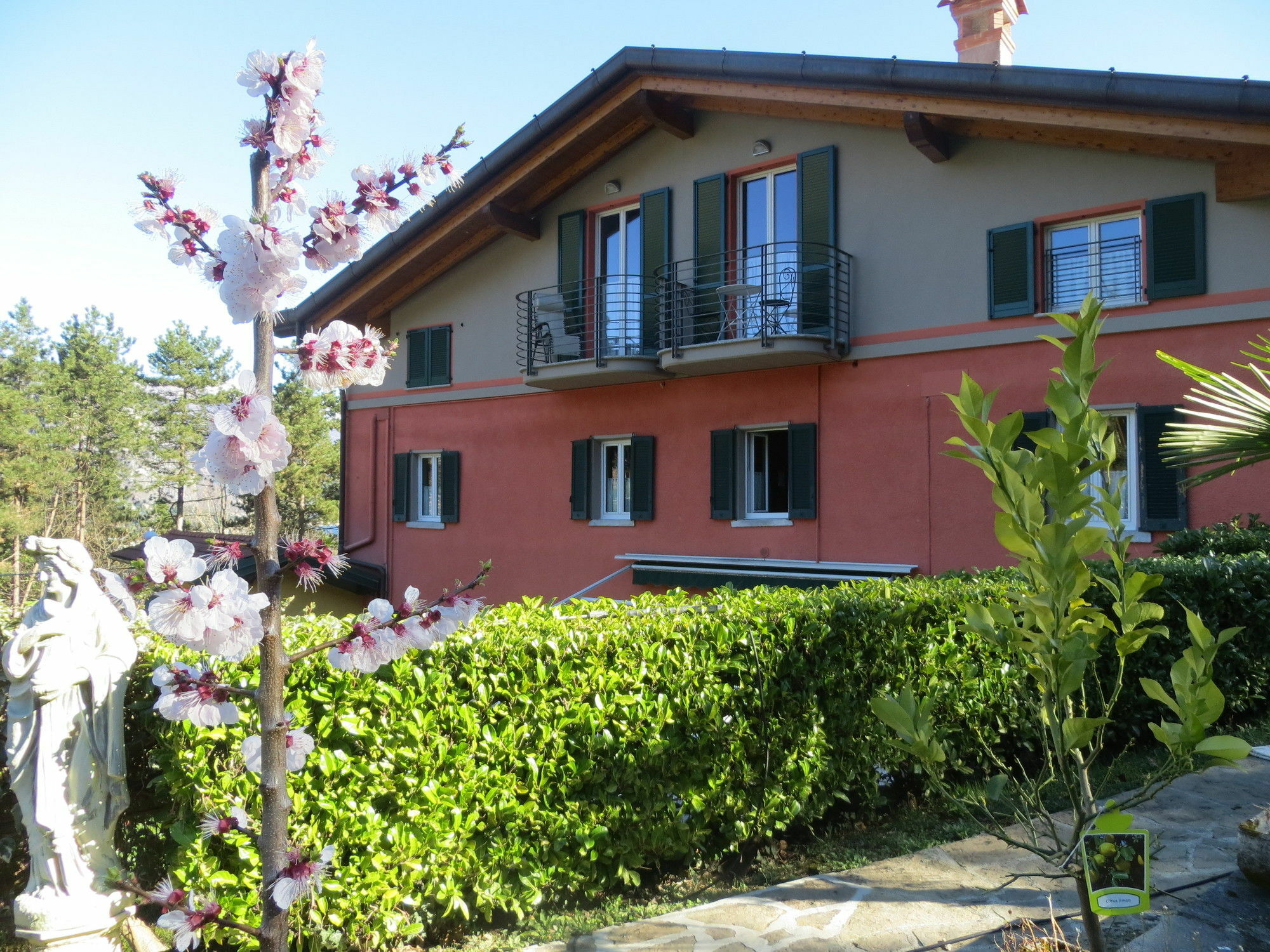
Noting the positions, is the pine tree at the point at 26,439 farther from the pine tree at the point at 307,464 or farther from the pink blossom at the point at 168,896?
the pink blossom at the point at 168,896

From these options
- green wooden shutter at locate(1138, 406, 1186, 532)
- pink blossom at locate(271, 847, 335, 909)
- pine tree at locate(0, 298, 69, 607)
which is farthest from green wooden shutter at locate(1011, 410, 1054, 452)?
pine tree at locate(0, 298, 69, 607)

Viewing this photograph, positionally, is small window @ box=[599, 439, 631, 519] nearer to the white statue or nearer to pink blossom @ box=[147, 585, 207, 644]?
the white statue

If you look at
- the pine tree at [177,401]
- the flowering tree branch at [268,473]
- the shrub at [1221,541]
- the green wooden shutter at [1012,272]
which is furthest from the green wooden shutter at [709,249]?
the pine tree at [177,401]

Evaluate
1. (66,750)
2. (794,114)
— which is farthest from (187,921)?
(794,114)

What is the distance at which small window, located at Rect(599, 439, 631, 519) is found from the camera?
1511 centimetres

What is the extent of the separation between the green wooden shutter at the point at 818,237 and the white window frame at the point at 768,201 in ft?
1.63

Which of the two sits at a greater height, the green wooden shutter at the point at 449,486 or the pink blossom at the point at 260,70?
the pink blossom at the point at 260,70

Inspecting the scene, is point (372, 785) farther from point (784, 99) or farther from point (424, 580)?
point (424, 580)

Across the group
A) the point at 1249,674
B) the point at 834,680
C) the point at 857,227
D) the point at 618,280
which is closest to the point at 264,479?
the point at 834,680

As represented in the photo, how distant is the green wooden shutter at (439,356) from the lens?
17.4 metres

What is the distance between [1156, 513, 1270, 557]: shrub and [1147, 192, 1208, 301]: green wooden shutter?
263 centimetres

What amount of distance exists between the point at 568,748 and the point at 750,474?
9.72 meters

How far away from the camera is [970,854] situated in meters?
4.55

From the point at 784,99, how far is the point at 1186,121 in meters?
4.90
